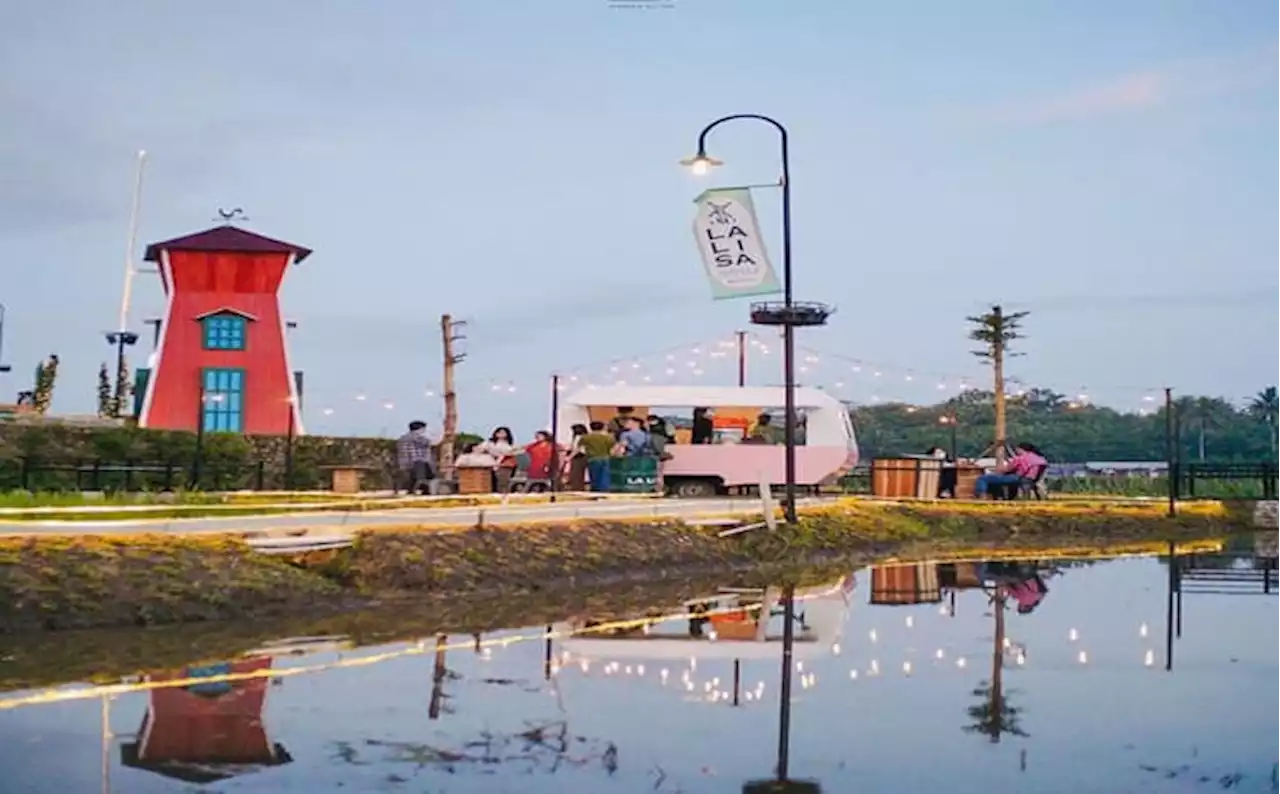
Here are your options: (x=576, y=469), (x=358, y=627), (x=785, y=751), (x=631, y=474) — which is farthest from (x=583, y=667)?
(x=576, y=469)

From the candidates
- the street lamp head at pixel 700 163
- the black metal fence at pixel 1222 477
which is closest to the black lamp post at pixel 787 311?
the street lamp head at pixel 700 163

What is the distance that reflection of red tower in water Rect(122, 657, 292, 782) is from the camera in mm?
7262

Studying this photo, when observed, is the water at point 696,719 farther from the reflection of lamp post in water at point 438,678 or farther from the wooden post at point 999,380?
the wooden post at point 999,380

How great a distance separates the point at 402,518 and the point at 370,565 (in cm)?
191

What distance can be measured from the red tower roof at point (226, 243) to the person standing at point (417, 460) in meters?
10.5

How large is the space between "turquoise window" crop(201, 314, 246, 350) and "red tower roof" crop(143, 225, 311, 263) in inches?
61.5

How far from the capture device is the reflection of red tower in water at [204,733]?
7.26 metres

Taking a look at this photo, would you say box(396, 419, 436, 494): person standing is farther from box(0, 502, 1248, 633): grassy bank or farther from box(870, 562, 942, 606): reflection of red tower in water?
box(870, 562, 942, 606): reflection of red tower in water

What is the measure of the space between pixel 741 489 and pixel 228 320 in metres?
12.8

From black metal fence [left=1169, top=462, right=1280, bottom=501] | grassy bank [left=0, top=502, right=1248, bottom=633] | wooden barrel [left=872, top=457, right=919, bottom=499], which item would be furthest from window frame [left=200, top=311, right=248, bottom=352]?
black metal fence [left=1169, top=462, right=1280, bottom=501]

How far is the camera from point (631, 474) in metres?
24.1

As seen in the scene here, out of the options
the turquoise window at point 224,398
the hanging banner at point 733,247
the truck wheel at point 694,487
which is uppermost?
the hanging banner at point 733,247

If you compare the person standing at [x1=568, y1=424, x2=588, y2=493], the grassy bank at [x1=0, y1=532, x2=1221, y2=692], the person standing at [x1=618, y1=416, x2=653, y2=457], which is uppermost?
the person standing at [x1=618, y1=416, x2=653, y2=457]

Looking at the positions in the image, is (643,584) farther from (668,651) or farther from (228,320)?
(228,320)
